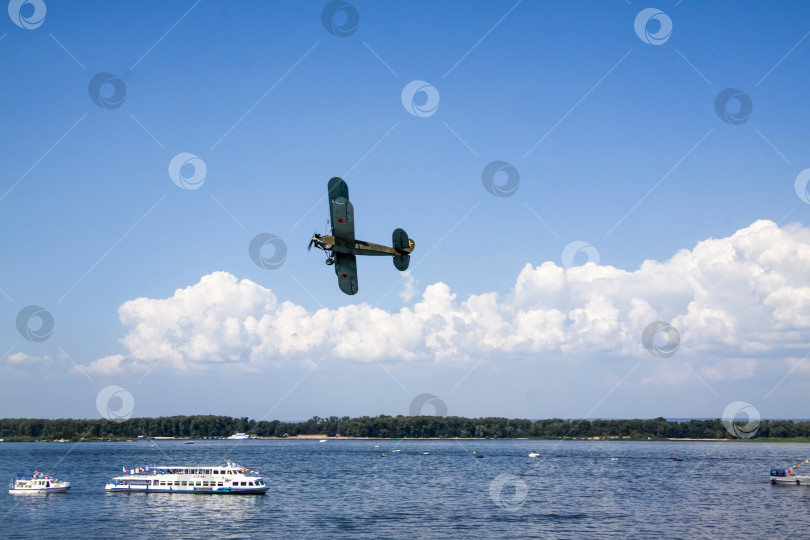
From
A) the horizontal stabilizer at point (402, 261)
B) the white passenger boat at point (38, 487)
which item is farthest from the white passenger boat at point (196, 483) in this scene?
the horizontal stabilizer at point (402, 261)

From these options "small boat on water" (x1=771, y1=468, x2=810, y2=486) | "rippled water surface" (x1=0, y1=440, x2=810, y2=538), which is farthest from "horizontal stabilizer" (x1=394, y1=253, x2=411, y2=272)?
"small boat on water" (x1=771, y1=468, x2=810, y2=486)

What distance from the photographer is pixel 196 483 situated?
86.5 m

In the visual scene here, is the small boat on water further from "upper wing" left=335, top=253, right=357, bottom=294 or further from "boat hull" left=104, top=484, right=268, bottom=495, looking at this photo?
"upper wing" left=335, top=253, right=357, bottom=294

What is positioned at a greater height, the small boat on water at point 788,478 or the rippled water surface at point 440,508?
the small boat on water at point 788,478

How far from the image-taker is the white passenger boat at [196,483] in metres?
84.0

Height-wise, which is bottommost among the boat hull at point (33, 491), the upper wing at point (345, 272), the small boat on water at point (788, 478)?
the boat hull at point (33, 491)

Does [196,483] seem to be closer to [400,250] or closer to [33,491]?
[33,491]

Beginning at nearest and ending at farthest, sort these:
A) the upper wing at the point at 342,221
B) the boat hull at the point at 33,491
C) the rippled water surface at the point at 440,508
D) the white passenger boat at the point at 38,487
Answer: the upper wing at the point at 342,221, the rippled water surface at the point at 440,508, the boat hull at the point at 33,491, the white passenger boat at the point at 38,487

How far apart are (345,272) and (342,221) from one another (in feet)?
10.8

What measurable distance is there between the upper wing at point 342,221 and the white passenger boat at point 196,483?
56.8 metres

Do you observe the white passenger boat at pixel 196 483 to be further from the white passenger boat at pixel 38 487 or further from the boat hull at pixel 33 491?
the boat hull at pixel 33 491

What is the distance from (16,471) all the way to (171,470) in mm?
57055

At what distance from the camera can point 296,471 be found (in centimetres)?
12356

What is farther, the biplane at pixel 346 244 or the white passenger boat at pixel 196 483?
the white passenger boat at pixel 196 483
